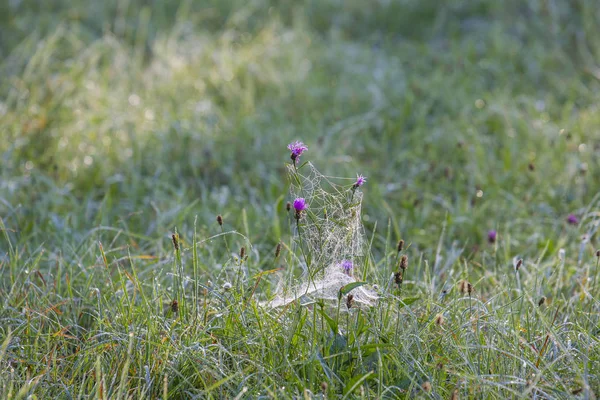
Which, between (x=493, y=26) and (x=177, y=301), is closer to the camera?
(x=177, y=301)

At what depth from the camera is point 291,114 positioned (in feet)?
13.5

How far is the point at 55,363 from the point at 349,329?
0.79 meters

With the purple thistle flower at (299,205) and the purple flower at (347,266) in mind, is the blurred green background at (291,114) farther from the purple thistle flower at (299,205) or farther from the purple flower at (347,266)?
the purple thistle flower at (299,205)

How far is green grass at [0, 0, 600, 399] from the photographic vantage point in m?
1.82

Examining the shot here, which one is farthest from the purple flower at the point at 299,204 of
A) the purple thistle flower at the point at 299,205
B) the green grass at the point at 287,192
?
the green grass at the point at 287,192

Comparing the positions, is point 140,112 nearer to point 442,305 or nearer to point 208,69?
point 208,69

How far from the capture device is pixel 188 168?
11.6 feet

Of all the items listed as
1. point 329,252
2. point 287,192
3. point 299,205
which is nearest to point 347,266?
point 329,252

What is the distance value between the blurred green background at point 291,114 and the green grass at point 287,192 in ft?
0.06

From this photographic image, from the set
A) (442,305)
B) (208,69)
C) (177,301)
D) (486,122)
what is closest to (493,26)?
(486,122)

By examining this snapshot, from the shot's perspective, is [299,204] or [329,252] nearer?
[299,204]

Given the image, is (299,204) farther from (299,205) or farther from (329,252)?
(329,252)

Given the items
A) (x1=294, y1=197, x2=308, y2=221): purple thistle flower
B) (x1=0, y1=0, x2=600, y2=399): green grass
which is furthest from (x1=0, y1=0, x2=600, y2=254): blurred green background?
(x1=294, y1=197, x2=308, y2=221): purple thistle flower

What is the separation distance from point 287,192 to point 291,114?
3.33ft
